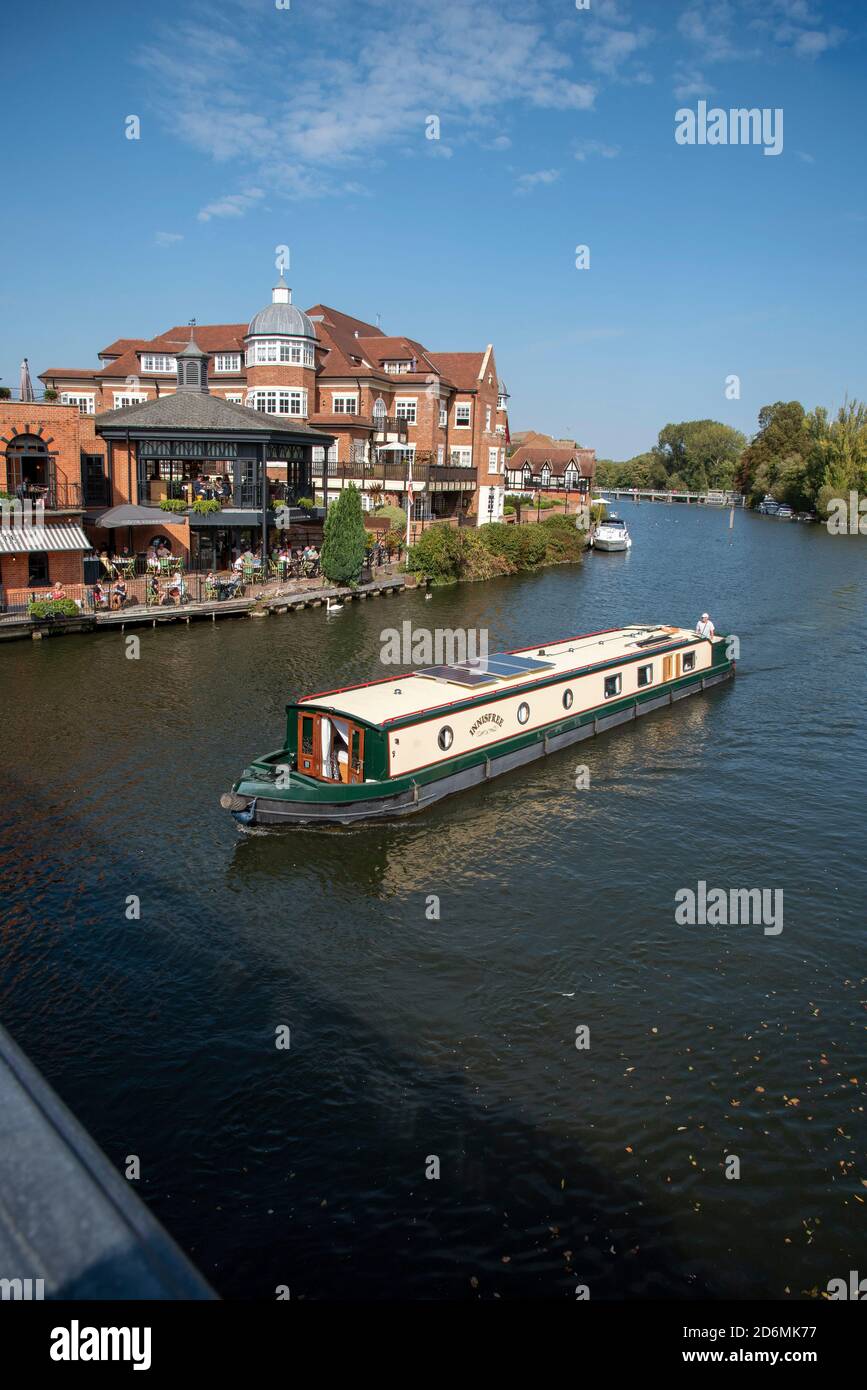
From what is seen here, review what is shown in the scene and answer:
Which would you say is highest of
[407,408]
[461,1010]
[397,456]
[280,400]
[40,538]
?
[407,408]

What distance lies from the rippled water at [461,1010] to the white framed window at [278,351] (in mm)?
42755

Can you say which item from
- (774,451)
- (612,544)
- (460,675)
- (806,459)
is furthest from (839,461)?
(460,675)

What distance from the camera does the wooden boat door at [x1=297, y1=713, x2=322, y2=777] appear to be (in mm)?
21000

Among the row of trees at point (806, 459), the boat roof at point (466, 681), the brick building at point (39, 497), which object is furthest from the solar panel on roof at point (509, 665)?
the row of trees at point (806, 459)

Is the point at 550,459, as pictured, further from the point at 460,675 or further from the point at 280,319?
the point at 460,675

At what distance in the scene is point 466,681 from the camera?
24031 mm

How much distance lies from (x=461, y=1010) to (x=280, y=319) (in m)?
58.2

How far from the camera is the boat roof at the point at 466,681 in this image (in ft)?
70.6

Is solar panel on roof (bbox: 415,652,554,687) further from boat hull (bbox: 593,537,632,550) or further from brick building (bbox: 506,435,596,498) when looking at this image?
brick building (bbox: 506,435,596,498)

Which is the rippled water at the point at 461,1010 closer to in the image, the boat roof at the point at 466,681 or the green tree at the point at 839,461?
the boat roof at the point at 466,681

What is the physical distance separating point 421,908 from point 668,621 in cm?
3318

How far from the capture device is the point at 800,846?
2034cm

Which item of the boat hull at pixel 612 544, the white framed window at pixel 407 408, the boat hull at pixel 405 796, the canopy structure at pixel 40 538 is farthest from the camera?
the boat hull at pixel 612 544
